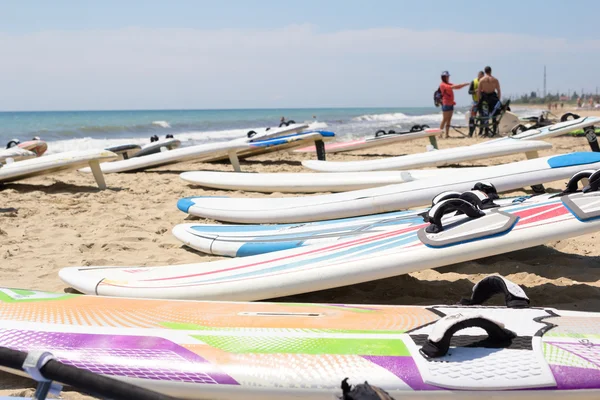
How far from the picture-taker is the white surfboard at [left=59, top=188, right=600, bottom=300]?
2.55 meters

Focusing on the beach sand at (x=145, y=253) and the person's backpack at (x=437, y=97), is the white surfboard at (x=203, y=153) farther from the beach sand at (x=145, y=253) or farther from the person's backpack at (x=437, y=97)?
the person's backpack at (x=437, y=97)

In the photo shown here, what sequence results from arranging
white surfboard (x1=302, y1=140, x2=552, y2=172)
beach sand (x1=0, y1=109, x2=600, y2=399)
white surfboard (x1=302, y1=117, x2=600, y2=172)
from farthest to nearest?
white surfboard (x1=302, y1=117, x2=600, y2=172), white surfboard (x1=302, y1=140, x2=552, y2=172), beach sand (x1=0, y1=109, x2=600, y2=399)

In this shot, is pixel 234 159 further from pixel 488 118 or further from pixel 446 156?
pixel 488 118

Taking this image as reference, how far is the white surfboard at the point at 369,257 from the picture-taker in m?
2.55

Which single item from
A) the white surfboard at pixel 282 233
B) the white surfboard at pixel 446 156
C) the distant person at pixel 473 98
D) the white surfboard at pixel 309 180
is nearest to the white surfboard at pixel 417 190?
the white surfboard at pixel 282 233

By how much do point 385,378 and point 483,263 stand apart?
2263 mm

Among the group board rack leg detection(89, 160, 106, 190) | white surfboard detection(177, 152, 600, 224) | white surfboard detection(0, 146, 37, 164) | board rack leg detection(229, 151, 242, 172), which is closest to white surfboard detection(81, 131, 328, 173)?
board rack leg detection(229, 151, 242, 172)

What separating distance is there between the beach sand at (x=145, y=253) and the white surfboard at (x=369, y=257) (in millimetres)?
426

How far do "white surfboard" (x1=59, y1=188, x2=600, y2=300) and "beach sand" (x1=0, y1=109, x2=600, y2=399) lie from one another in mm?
426

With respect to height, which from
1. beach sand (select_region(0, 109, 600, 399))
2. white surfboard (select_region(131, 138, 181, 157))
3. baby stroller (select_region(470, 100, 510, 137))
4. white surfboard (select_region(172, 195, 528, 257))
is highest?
baby stroller (select_region(470, 100, 510, 137))

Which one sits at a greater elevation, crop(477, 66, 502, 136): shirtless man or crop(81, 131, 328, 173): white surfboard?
crop(477, 66, 502, 136): shirtless man

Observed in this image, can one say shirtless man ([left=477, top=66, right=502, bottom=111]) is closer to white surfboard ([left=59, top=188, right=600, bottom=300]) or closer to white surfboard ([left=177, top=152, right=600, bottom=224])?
white surfboard ([left=177, top=152, right=600, bottom=224])

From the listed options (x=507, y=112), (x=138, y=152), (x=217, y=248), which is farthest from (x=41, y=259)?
(x=507, y=112)

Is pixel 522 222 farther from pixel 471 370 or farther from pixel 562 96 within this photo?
pixel 562 96
